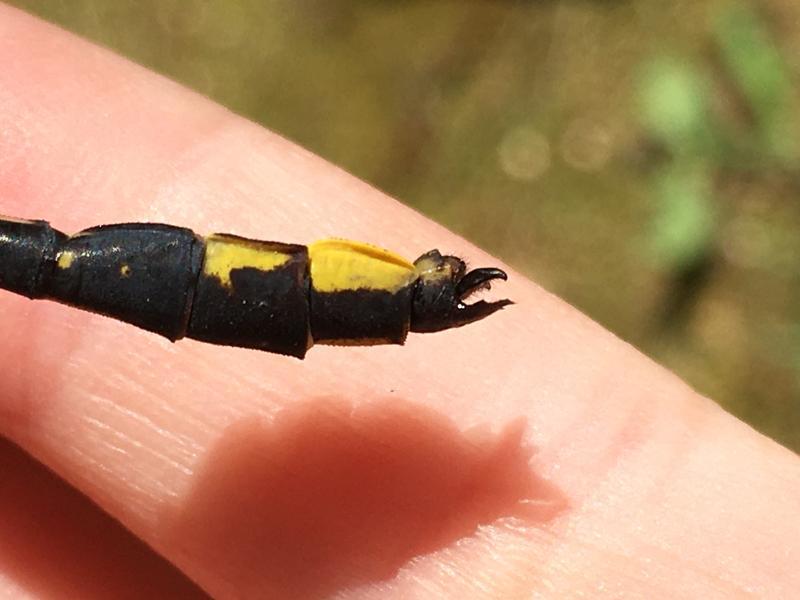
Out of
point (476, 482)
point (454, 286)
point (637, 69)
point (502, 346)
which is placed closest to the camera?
point (454, 286)

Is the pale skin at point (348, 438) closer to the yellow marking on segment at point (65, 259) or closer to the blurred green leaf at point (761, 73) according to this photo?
the yellow marking on segment at point (65, 259)

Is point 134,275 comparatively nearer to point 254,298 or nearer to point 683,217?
point 254,298

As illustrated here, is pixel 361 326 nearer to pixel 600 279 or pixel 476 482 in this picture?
pixel 476 482

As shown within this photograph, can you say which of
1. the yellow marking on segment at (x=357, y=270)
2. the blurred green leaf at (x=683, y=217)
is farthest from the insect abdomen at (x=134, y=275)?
the blurred green leaf at (x=683, y=217)

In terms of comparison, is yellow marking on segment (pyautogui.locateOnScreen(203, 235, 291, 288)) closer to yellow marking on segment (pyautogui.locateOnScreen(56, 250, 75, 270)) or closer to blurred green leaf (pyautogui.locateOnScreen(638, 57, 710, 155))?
yellow marking on segment (pyautogui.locateOnScreen(56, 250, 75, 270))

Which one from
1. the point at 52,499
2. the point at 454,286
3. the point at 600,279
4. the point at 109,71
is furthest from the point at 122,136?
the point at 600,279

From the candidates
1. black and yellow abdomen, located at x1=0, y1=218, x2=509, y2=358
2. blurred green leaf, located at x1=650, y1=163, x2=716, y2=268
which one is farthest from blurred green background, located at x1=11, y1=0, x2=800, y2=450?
black and yellow abdomen, located at x1=0, y1=218, x2=509, y2=358

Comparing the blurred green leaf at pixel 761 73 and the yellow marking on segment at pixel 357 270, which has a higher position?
the blurred green leaf at pixel 761 73
